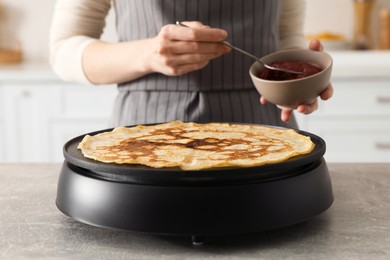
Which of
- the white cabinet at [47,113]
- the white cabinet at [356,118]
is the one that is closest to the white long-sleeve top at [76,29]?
the white cabinet at [356,118]

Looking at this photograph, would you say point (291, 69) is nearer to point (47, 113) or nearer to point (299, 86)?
point (299, 86)

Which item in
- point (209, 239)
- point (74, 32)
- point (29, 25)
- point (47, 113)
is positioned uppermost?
point (74, 32)

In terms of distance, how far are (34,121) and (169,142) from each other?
2.09 m

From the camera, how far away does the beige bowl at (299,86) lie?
1236 mm

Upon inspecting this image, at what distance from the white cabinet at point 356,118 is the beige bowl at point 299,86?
156 cm

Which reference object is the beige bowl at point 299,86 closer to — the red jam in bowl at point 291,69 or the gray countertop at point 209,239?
the red jam in bowl at point 291,69

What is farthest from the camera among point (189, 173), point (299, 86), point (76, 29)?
point (76, 29)

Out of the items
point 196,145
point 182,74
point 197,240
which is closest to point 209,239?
point 197,240

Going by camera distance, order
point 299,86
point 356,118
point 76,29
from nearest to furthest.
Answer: point 299,86 < point 76,29 < point 356,118

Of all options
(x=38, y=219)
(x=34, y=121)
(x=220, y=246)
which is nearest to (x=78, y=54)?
(x=38, y=219)

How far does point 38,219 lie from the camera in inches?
40.4

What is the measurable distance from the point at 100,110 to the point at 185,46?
182 centimetres

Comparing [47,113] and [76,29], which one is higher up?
[76,29]

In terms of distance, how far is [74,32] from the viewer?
1.73m
